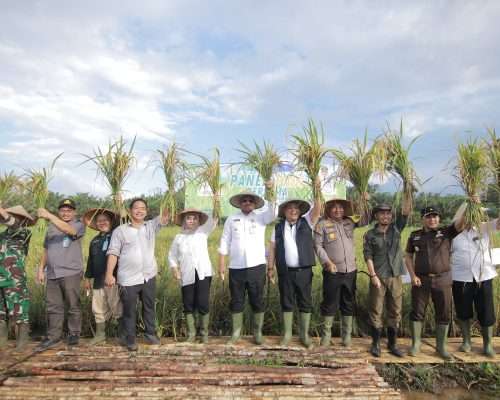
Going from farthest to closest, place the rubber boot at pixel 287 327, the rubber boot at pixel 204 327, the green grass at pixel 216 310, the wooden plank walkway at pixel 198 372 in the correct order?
the green grass at pixel 216 310 < the rubber boot at pixel 204 327 < the rubber boot at pixel 287 327 < the wooden plank walkway at pixel 198 372

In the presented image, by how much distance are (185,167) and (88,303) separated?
237cm

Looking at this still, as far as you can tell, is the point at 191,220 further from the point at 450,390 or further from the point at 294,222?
the point at 450,390

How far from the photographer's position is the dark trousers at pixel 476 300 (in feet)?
14.2

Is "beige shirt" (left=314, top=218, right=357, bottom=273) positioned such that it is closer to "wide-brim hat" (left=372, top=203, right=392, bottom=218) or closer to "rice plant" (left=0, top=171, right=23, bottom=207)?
"wide-brim hat" (left=372, top=203, right=392, bottom=218)

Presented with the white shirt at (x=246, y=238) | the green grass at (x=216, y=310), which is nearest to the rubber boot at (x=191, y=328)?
the green grass at (x=216, y=310)

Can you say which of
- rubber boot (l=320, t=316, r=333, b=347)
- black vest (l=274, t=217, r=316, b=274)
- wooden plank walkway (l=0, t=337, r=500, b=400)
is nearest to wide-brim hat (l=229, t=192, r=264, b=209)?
black vest (l=274, t=217, r=316, b=274)

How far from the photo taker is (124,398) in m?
3.32

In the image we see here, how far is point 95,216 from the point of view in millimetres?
4695

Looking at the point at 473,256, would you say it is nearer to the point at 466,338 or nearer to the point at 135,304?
the point at 466,338

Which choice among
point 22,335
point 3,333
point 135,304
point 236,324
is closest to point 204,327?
point 236,324

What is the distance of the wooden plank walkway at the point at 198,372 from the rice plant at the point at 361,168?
5.83ft

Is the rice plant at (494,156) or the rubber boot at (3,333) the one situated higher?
the rice plant at (494,156)

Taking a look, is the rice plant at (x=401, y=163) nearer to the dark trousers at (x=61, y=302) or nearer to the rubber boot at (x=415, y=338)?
the rubber boot at (x=415, y=338)

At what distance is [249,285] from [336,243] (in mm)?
1169
